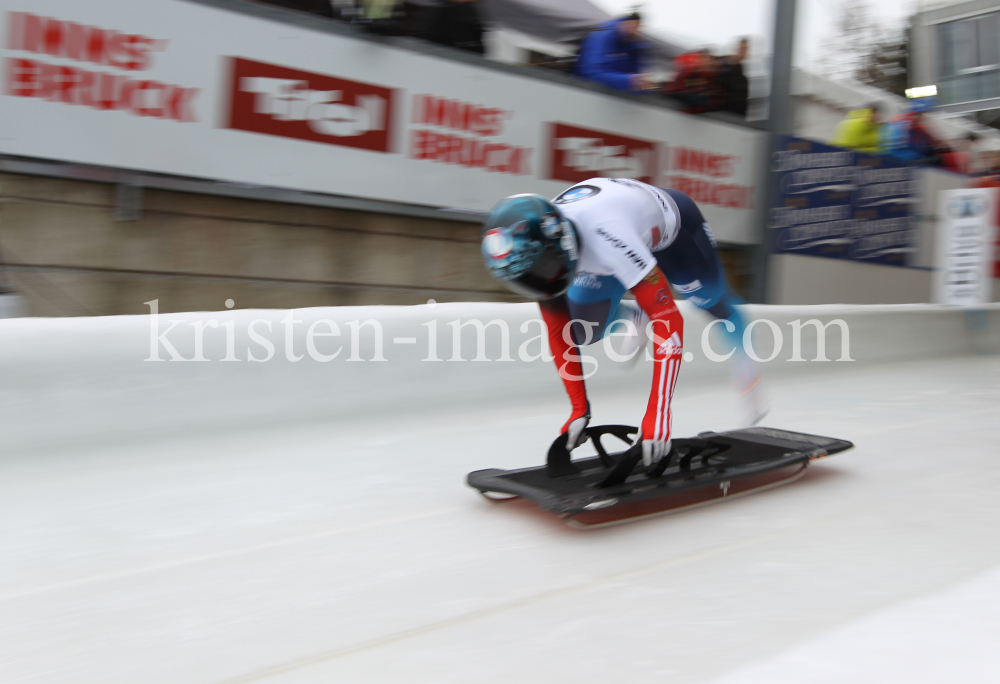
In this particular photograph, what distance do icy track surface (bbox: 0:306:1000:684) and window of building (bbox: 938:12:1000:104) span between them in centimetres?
1463

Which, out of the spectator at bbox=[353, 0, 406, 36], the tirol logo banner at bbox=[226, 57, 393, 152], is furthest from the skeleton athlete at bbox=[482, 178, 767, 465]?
the spectator at bbox=[353, 0, 406, 36]

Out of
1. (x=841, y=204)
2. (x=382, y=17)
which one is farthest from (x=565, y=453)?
(x=841, y=204)

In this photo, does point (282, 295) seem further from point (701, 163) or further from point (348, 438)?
point (701, 163)

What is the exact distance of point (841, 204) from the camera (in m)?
7.60

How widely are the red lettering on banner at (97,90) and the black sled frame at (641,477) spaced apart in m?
3.01

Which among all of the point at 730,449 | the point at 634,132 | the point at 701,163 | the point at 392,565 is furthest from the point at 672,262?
the point at 701,163

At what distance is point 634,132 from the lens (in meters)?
6.11

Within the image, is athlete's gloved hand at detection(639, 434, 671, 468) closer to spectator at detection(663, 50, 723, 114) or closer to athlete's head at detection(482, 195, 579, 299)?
athlete's head at detection(482, 195, 579, 299)

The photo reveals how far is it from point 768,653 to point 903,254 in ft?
27.2

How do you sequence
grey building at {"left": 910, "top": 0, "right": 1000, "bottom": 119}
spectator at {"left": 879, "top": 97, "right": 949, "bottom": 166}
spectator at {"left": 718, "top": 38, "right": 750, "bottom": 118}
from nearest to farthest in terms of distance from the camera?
1. spectator at {"left": 718, "top": 38, "right": 750, "bottom": 118}
2. spectator at {"left": 879, "top": 97, "right": 949, "bottom": 166}
3. grey building at {"left": 910, "top": 0, "right": 1000, "bottom": 119}

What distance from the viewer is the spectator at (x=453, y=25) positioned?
199 inches

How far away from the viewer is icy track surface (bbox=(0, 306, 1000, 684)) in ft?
4.27

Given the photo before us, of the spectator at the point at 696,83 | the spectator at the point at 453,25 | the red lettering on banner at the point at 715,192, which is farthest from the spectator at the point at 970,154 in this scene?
the spectator at the point at 453,25

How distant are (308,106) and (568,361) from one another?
306cm
